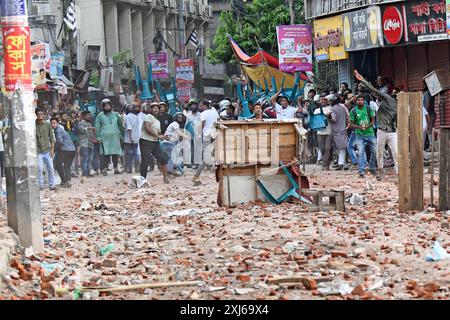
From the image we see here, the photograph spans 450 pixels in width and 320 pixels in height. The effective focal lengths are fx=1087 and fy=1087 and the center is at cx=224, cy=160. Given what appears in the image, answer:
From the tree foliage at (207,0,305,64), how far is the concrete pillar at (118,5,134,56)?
410 inches

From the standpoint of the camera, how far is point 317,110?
23594 millimetres

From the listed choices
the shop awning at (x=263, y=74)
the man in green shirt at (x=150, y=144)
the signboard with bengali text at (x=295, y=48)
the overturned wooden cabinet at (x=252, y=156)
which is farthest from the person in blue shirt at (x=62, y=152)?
the shop awning at (x=263, y=74)

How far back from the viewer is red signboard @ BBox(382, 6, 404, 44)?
26312 mm

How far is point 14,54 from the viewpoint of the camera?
10594 millimetres

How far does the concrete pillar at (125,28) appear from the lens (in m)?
58.3

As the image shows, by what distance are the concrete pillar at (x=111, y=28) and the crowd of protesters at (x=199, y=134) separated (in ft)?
94.7

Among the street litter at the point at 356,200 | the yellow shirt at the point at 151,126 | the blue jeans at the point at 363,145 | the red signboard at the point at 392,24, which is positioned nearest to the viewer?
the street litter at the point at 356,200

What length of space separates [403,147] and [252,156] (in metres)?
2.26

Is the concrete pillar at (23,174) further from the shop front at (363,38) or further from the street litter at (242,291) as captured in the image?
the shop front at (363,38)

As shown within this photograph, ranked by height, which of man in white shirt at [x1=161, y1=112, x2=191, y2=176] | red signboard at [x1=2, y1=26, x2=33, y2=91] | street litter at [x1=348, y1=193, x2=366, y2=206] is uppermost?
red signboard at [x1=2, y1=26, x2=33, y2=91]

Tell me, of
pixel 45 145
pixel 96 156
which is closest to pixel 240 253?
pixel 45 145

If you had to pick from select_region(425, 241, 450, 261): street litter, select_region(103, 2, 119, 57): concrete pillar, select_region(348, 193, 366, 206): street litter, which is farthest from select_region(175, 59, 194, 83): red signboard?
select_region(425, 241, 450, 261): street litter

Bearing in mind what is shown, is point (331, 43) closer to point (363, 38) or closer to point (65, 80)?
point (363, 38)

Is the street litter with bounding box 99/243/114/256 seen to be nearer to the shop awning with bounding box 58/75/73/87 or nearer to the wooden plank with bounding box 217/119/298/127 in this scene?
the wooden plank with bounding box 217/119/298/127
